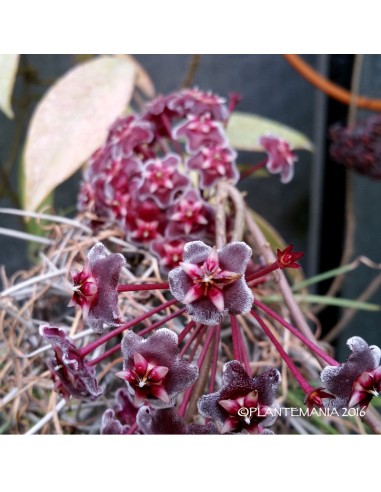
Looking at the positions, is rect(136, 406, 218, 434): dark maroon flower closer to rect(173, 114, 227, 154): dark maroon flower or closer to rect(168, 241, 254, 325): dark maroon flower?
rect(168, 241, 254, 325): dark maroon flower

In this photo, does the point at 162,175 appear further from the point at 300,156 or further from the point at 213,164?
the point at 300,156

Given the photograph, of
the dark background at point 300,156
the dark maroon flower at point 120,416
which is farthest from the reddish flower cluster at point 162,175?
the dark background at point 300,156

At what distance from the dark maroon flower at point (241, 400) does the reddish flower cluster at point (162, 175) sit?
0.48 ft

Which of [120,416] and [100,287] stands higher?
[100,287]

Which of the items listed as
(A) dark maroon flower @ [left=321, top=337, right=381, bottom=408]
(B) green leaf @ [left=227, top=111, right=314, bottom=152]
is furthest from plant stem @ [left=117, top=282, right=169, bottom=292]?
(B) green leaf @ [left=227, top=111, right=314, bottom=152]

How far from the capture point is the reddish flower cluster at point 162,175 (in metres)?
0.44

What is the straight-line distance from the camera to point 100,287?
0.31 m

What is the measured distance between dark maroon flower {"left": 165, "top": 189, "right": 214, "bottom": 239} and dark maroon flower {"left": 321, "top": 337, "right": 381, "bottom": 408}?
172mm

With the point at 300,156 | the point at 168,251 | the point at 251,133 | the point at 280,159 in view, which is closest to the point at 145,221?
the point at 168,251

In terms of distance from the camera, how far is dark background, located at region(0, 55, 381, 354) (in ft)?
2.46

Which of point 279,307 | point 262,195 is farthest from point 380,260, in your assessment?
point 262,195

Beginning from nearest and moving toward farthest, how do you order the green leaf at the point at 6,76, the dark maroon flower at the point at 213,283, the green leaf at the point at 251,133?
the dark maroon flower at the point at 213,283, the green leaf at the point at 6,76, the green leaf at the point at 251,133

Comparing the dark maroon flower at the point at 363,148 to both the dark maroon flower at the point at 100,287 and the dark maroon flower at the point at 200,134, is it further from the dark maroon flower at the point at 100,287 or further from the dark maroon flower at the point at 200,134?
Answer: the dark maroon flower at the point at 100,287

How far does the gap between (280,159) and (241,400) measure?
0.27 m
